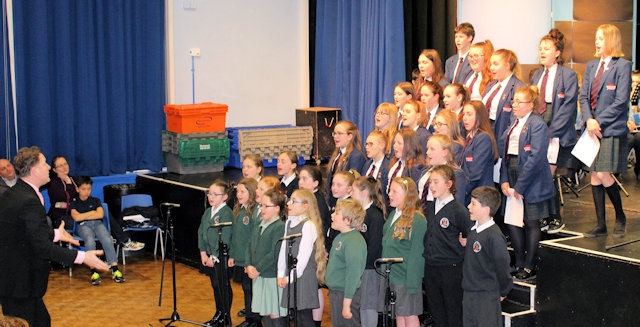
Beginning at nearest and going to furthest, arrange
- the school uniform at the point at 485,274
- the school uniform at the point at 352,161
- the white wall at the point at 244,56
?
Result: the school uniform at the point at 485,274
the school uniform at the point at 352,161
the white wall at the point at 244,56

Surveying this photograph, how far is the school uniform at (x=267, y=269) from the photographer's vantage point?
18.3 feet

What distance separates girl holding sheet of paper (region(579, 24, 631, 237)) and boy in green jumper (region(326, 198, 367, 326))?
1.62 meters

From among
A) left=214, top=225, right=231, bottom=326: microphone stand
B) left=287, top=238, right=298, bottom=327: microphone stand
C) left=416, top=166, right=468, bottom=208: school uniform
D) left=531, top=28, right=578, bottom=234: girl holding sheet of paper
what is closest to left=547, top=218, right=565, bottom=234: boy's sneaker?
left=531, top=28, right=578, bottom=234: girl holding sheet of paper

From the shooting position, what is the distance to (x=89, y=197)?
7984 millimetres

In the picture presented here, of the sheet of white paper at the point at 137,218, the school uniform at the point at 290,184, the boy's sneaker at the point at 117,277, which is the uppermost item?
the school uniform at the point at 290,184

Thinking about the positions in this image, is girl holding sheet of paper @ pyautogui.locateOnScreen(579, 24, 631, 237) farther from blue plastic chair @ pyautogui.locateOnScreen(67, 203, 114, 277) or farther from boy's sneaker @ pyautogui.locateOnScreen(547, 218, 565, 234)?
blue plastic chair @ pyautogui.locateOnScreen(67, 203, 114, 277)

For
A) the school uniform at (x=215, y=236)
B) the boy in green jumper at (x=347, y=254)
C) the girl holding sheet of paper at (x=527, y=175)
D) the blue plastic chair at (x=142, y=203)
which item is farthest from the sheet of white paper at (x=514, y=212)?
the blue plastic chair at (x=142, y=203)

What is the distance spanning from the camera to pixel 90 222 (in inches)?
312

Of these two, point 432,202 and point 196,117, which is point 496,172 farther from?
point 196,117

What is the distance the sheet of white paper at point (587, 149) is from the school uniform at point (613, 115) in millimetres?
48

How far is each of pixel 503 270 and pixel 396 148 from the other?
1.28 meters

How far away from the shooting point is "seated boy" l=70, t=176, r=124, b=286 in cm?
780

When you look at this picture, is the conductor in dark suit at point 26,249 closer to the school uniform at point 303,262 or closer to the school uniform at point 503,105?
the school uniform at point 303,262

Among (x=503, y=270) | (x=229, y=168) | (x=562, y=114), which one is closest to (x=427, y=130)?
(x=562, y=114)
